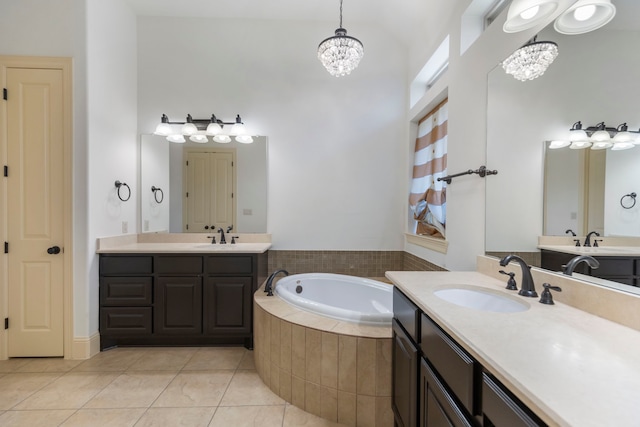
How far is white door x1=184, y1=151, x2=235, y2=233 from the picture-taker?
121 inches

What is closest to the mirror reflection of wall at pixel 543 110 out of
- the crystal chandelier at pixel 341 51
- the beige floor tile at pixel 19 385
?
the crystal chandelier at pixel 341 51

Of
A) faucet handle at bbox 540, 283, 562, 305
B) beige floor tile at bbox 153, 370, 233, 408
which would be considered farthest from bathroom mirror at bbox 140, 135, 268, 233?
faucet handle at bbox 540, 283, 562, 305

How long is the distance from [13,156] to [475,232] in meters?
3.59

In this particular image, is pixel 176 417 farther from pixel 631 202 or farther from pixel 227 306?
pixel 631 202

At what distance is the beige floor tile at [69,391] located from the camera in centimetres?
182

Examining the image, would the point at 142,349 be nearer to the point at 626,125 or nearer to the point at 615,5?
the point at 626,125

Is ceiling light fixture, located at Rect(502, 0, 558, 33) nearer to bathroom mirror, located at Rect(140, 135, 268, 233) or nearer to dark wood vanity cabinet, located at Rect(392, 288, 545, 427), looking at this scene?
dark wood vanity cabinet, located at Rect(392, 288, 545, 427)

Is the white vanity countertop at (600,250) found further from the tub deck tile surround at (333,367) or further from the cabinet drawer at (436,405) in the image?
the tub deck tile surround at (333,367)

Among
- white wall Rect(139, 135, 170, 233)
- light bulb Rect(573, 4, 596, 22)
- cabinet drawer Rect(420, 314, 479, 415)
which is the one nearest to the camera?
cabinet drawer Rect(420, 314, 479, 415)

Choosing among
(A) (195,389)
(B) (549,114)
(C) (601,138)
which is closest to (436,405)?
(C) (601,138)

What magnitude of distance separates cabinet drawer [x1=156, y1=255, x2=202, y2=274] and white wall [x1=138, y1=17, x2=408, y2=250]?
0.85 m

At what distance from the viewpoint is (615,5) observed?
1028 millimetres

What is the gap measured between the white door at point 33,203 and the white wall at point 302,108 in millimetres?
829

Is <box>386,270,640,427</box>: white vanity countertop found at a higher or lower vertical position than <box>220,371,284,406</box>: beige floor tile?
higher
